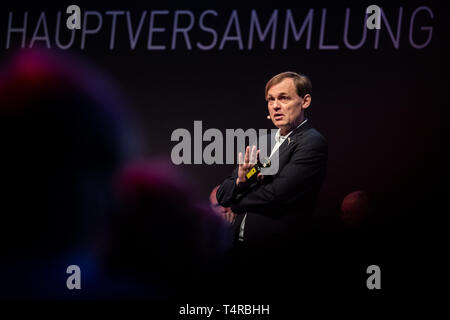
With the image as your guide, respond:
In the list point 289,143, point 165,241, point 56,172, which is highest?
point 289,143

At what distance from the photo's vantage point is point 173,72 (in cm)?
312

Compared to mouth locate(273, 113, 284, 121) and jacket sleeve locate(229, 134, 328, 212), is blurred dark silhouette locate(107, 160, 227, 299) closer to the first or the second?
jacket sleeve locate(229, 134, 328, 212)

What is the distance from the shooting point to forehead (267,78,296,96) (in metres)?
2.85

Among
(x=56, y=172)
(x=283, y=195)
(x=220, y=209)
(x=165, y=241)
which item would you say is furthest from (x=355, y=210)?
(x=56, y=172)

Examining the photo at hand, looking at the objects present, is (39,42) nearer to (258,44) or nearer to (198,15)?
(198,15)

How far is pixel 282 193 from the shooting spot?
2559 millimetres

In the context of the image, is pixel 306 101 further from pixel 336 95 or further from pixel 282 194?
pixel 282 194

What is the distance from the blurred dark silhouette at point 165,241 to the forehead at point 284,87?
2.74ft

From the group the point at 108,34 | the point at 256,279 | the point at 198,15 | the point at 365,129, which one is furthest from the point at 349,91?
the point at 108,34

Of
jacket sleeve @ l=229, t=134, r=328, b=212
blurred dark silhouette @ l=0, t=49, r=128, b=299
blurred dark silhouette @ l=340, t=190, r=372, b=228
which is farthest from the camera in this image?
blurred dark silhouette @ l=0, t=49, r=128, b=299

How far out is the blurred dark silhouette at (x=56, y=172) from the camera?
3.07m

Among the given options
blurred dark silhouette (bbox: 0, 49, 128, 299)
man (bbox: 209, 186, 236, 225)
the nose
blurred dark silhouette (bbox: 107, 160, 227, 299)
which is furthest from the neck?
blurred dark silhouette (bbox: 0, 49, 128, 299)

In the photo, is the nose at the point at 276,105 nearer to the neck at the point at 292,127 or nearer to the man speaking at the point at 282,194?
the man speaking at the point at 282,194
